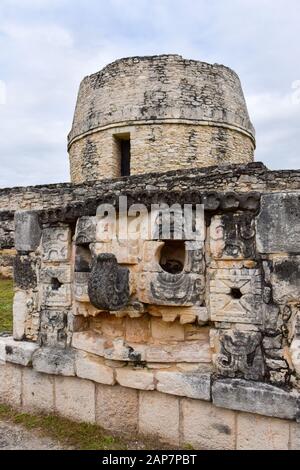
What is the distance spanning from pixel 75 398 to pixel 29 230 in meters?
1.56

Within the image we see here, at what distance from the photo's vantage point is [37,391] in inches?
138

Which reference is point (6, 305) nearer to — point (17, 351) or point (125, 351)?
point (17, 351)

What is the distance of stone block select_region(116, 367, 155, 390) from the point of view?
2906mm

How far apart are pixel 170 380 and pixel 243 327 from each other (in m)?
0.68

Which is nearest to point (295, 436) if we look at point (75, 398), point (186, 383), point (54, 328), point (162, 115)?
point (186, 383)

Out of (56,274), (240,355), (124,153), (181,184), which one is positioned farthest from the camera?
(124,153)

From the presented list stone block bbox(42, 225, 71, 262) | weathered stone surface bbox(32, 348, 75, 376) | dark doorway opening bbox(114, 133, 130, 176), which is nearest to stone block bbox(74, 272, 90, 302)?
stone block bbox(42, 225, 71, 262)

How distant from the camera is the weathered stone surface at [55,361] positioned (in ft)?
10.7

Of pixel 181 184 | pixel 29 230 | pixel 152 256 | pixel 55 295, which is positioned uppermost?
pixel 181 184

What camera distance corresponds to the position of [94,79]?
46.0 ft

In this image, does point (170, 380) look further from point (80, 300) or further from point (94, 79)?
point (94, 79)

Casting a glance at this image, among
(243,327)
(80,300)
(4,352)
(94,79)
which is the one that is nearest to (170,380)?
(243,327)

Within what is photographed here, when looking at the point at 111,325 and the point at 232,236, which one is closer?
the point at 232,236

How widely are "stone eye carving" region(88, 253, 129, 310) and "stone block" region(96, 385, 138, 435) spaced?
736 millimetres
